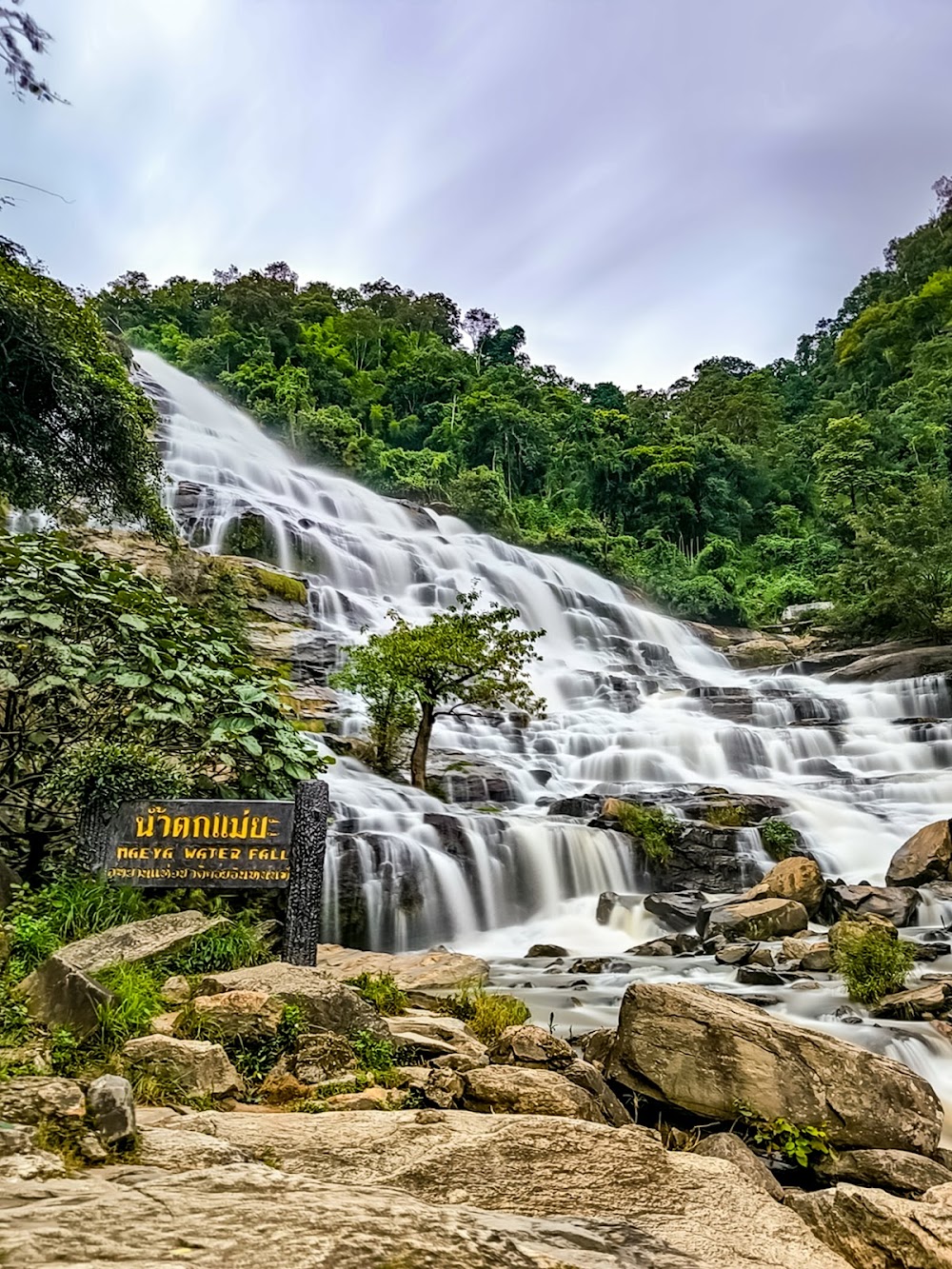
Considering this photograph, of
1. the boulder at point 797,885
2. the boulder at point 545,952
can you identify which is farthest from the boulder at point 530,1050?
the boulder at point 797,885

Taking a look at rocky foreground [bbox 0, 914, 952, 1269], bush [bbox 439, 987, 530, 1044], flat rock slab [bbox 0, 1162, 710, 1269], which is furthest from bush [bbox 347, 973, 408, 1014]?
flat rock slab [bbox 0, 1162, 710, 1269]

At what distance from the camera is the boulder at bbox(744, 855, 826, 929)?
9359mm

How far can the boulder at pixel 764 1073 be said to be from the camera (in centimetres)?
366

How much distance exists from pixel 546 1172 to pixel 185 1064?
1.56 metres

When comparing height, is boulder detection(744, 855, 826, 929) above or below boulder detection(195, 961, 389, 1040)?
below

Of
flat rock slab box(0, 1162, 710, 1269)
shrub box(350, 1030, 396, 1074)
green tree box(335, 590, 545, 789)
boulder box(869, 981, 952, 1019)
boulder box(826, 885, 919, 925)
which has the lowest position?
boulder box(869, 981, 952, 1019)

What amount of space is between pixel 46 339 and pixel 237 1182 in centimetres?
971

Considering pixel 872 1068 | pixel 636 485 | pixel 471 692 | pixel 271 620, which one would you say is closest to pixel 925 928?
pixel 872 1068

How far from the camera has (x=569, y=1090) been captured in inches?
139

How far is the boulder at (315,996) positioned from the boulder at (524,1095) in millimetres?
580

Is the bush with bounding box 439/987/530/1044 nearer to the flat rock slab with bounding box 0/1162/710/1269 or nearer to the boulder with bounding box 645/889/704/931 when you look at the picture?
the flat rock slab with bounding box 0/1162/710/1269

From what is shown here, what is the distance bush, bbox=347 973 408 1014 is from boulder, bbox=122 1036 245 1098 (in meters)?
1.36

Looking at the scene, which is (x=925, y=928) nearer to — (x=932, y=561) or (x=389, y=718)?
(x=389, y=718)

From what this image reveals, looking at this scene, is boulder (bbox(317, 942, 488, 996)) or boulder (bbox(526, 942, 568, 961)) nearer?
boulder (bbox(317, 942, 488, 996))
